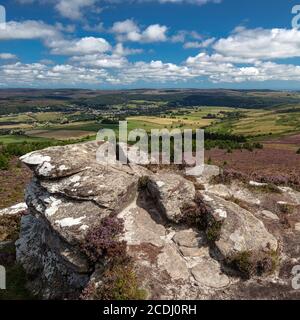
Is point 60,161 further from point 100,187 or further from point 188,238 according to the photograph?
point 188,238

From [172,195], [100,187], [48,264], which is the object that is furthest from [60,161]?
[172,195]

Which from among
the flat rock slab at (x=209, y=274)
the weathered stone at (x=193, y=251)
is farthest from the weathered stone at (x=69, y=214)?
the flat rock slab at (x=209, y=274)

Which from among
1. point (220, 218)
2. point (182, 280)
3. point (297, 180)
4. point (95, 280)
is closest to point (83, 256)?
point (95, 280)

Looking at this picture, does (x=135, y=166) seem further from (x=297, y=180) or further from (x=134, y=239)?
(x=297, y=180)

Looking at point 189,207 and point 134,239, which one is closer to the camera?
point 134,239

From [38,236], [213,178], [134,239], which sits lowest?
[38,236]

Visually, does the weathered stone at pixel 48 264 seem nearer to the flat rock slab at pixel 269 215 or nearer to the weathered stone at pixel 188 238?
the weathered stone at pixel 188 238

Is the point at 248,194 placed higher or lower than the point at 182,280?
higher
